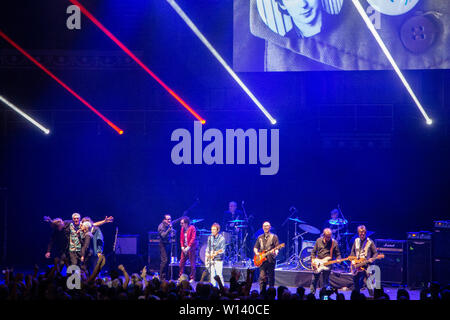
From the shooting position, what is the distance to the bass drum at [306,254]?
12.9m

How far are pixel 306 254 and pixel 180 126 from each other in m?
4.63

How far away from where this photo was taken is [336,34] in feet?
40.5

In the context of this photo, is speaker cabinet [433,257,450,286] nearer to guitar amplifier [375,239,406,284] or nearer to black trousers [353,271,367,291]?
guitar amplifier [375,239,406,284]

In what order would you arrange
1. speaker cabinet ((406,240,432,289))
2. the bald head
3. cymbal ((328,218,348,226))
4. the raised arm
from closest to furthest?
the bald head
speaker cabinet ((406,240,432,289))
the raised arm
cymbal ((328,218,348,226))

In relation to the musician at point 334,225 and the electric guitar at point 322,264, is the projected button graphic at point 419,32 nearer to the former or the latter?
the musician at point 334,225

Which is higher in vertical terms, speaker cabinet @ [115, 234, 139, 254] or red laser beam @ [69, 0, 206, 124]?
red laser beam @ [69, 0, 206, 124]

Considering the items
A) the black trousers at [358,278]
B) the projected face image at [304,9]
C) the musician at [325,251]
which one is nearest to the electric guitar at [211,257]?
the musician at [325,251]

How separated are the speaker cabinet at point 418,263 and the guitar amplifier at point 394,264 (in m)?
0.13

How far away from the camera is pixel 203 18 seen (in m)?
14.6

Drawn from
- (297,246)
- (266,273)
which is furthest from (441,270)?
(266,273)

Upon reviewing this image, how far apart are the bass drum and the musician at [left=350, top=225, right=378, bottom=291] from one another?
1535 mm

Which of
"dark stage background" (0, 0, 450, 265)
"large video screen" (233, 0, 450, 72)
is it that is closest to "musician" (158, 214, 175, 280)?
"dark stage background" (0, 0, 450, 265)

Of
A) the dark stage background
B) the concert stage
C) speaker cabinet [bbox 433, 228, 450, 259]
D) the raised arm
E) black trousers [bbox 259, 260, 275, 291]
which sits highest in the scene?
the dark stage background

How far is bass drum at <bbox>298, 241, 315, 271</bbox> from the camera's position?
12930mm
